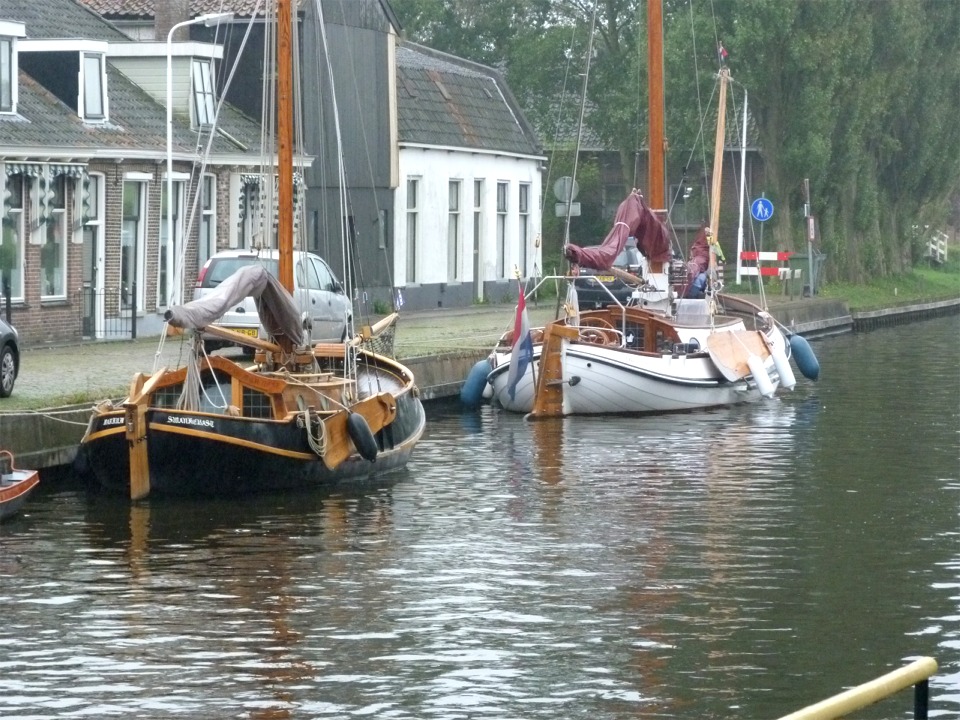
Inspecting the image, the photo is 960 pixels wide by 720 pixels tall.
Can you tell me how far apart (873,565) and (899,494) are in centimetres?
421

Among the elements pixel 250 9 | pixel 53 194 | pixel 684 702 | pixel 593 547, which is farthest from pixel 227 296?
pixel 250 9

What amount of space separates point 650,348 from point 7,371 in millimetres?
10882

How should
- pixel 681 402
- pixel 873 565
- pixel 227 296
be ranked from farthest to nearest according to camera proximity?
pixel 681 402 → pixel 227 296 → pixel 873 565

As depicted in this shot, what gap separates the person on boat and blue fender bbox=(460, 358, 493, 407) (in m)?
5.32

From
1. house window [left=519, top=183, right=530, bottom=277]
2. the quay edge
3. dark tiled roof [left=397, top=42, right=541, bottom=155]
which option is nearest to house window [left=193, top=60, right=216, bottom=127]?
dark tiled roof [left=397, top=42, right=541, bottom=155]

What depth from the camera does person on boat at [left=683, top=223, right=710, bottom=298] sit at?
31594mm

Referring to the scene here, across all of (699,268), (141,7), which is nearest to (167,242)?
(141,7)

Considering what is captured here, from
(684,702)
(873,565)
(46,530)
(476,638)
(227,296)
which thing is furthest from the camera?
(227,296)

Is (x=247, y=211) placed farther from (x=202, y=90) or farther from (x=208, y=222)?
(x=202, y=90)

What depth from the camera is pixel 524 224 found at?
1999 inches

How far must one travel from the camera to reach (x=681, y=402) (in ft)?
90.4

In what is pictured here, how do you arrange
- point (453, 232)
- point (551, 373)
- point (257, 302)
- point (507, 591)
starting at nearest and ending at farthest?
point (507, 591) < point (257, 302) < point (551, 373) < point (453, 232)

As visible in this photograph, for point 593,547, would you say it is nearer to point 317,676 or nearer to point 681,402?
point 317,676

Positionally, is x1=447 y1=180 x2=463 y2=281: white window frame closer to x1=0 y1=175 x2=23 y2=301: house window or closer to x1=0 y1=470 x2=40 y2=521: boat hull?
x1=0 y1=175 x2=23 y2=301: house window
